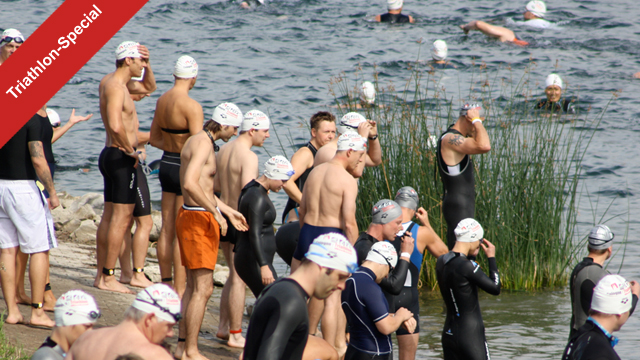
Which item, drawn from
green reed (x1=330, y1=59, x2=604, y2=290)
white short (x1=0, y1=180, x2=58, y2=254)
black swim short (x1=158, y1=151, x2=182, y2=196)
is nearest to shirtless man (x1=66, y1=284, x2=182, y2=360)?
white short (x1=0, y1=180, x2=58, y2=254)

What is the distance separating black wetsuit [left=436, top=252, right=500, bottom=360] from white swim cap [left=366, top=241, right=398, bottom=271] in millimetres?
730

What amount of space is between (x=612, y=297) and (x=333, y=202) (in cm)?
225

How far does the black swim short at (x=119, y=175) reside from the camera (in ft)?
21.6

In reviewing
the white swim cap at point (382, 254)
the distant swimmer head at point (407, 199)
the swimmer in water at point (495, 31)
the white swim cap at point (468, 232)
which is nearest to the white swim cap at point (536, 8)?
the swimmer in water at point (495, 31)

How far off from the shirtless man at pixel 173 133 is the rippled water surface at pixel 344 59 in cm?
312

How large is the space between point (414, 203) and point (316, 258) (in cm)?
240

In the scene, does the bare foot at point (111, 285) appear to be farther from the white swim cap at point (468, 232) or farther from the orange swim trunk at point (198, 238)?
the white swim cap at point (468, 232)

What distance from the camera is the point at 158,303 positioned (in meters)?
3.14

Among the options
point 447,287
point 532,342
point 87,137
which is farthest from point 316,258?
point 87,137

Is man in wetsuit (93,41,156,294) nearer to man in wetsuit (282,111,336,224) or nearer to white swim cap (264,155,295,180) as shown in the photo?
man in wetsuit (282,111,336,224)

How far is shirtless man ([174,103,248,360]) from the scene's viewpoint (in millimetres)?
5426

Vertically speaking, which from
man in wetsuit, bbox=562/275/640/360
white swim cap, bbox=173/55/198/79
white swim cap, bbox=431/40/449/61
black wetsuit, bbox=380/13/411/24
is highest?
white swim cap, bbox=173/55/198/79

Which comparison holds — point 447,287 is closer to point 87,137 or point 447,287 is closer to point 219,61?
point 87,137

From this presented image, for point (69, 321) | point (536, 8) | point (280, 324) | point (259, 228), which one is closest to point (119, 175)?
point (259, 228)
